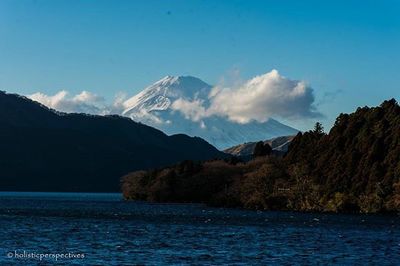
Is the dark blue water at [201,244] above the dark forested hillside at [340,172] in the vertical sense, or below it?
below

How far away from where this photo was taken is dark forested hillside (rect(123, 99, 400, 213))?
15200cm

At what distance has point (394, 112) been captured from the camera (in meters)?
166

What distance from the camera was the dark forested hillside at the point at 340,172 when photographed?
15200 centimetres

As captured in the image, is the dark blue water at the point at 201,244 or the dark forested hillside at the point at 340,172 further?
the dark forested hillside at the point at 340,172

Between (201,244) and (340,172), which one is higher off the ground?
(340,172)

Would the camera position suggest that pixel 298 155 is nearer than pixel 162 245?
No

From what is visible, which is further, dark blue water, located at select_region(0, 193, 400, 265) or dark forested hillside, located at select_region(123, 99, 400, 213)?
dark forested hillside, located at select_region(123, 99, 400, 213)

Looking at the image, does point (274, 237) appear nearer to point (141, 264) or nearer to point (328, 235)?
point (328, 235)

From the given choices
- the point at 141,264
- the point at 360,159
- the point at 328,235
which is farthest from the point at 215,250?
the point at 360,159

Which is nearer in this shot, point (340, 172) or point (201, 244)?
point (201, 244)

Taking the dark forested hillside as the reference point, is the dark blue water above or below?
below

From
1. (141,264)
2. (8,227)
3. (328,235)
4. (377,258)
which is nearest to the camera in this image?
(141,264)

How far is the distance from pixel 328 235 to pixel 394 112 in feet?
280

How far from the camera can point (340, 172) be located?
16488 cm
